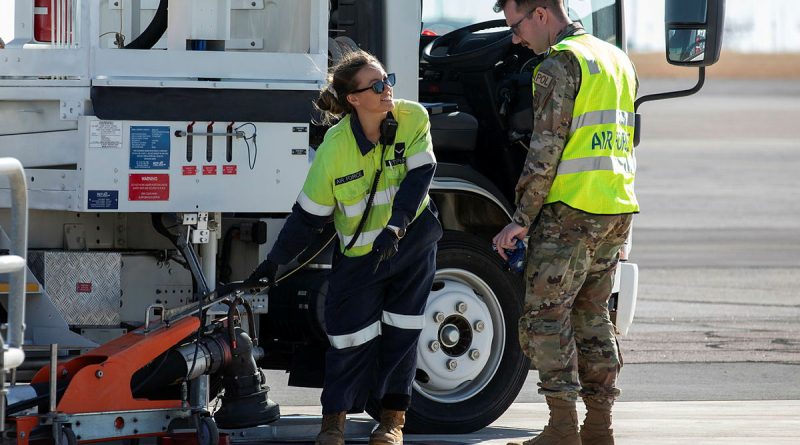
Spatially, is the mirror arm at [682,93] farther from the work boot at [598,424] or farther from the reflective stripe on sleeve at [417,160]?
the work boot at [598,424]

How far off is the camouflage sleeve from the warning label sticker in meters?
1.64

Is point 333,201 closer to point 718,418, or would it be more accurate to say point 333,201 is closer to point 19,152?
point 19,152

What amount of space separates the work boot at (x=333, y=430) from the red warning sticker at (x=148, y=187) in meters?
1.14

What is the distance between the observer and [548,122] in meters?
6.25

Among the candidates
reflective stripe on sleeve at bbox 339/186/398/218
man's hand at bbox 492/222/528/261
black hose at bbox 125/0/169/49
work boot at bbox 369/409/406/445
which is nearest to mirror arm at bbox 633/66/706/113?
man's hand at bbox 492/222/528/261

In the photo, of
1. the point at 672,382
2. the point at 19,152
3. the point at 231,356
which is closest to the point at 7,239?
the point at 19,152

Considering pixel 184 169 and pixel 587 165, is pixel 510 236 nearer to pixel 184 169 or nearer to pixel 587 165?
pixel 587 165

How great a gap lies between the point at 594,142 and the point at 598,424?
1.21m

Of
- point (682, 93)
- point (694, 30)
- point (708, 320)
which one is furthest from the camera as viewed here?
point (708, 320)

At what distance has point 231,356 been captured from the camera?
6301 millimetres

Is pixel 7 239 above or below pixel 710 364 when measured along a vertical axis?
above

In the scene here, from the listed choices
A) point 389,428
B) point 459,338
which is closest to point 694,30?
point 459,338

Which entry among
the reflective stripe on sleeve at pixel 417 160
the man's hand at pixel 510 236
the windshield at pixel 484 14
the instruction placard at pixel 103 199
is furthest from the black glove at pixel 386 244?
the windshield at pixel 484 14

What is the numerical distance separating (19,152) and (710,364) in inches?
213
